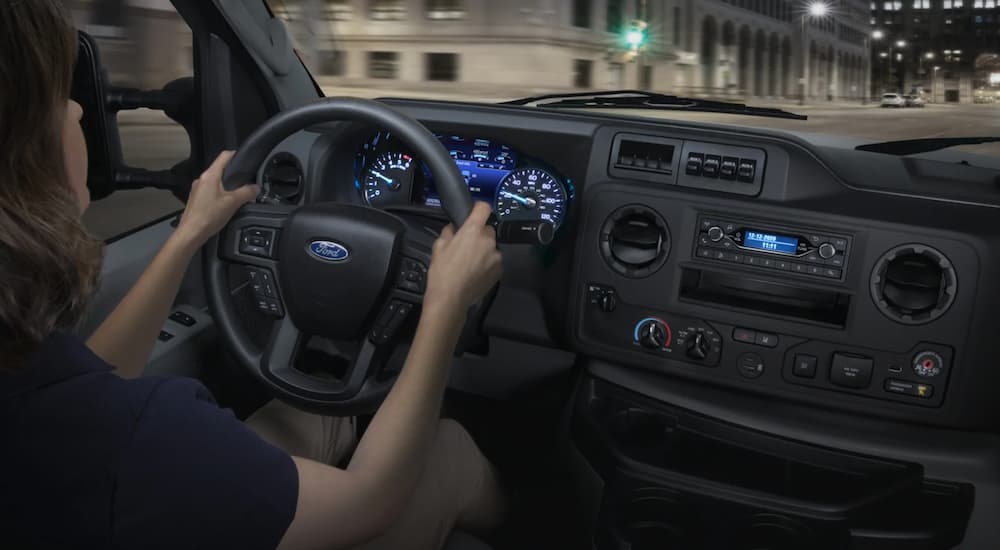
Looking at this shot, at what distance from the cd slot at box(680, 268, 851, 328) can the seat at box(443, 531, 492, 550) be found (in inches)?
32.7

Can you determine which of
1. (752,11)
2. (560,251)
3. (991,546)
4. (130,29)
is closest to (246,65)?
(130,29)

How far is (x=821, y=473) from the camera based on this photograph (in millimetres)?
2234

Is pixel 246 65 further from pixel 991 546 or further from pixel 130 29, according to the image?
pixel 991 546

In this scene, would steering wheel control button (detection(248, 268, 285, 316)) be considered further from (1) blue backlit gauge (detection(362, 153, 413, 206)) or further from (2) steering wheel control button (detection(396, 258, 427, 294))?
(1) blue backlit gauge (detection(362, 153, 413, 206))

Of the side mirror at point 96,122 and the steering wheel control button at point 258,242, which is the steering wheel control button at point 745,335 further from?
the side mirror at point 96,122

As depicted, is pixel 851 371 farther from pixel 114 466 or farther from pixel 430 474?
pixel 114 466

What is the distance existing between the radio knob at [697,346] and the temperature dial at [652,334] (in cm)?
6

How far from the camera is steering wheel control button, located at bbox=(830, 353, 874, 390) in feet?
6.98

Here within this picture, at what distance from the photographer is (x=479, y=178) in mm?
2496

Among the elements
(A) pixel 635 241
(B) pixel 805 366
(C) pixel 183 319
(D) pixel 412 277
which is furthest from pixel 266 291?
(B) pixel 805 366

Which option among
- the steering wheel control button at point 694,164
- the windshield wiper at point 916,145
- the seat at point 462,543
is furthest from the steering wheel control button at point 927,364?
the seat at point 462,543

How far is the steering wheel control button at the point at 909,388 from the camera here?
6.86ft

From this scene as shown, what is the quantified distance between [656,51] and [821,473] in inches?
51.3

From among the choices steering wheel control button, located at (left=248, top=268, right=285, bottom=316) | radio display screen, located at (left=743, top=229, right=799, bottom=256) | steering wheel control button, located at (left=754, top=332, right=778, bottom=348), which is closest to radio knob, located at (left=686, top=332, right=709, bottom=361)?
steering wheel control button, located at (left=754, top=332, right=778, bottom=348)
